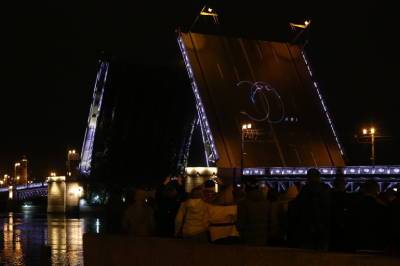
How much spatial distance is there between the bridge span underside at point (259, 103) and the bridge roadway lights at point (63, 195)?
16.8 m

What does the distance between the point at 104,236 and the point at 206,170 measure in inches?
1449

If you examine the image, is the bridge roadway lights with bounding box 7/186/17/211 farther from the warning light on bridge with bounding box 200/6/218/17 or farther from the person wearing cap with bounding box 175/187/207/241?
the person wearing cap with bounding box 175/187/207/241

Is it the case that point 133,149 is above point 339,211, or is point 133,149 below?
above

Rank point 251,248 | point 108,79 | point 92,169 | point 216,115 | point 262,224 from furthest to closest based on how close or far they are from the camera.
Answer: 1. point 92,169
2. point 108,79
3. point 216,115
4. point 262,224
5. point 251,248

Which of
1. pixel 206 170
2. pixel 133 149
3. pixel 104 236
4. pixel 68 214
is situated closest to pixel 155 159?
pixel 133 149

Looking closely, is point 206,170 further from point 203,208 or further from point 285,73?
point 203,208

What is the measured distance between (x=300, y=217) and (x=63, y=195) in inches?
2127

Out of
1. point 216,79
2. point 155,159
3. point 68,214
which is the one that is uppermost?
point 216,79

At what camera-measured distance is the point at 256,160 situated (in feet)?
156

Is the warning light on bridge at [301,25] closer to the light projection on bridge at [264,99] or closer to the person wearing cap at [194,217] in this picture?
the light projection on bridge at [264,99]

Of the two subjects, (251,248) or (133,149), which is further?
(133,149)

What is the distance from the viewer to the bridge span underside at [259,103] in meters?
47.3

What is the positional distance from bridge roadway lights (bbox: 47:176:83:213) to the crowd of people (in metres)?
51.3

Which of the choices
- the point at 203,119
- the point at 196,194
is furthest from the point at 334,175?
the point at 196,194
